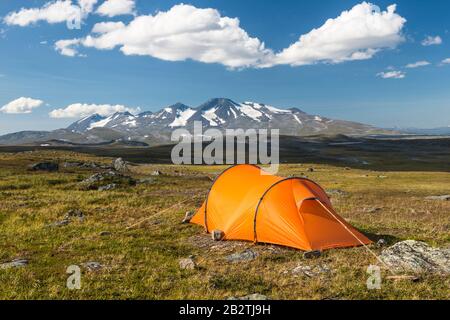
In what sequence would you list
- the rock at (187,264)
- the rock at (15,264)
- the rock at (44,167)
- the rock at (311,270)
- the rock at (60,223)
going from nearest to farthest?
the rock at (311,270)
the rock at (15,264)
the rock at (187,264)
the rock at (60,223)
the rock at (44,167)

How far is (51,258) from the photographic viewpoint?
15.4 metres

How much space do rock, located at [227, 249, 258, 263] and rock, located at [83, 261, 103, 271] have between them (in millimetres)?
4876

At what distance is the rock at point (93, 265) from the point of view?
14040 mm

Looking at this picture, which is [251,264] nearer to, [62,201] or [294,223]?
[294,223]

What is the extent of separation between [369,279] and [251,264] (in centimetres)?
425

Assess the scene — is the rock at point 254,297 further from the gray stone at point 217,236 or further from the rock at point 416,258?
the gray stone at point 217,236

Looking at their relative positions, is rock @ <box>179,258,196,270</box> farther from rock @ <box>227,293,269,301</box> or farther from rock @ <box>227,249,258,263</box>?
rock @ <box>227,293,269,301</box>

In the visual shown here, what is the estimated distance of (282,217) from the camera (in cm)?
1750

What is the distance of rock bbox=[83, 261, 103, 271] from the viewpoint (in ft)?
46.1

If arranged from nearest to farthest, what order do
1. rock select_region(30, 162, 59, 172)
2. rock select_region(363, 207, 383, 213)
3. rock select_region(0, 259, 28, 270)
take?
rock select_region(0, 259, 28, 270) → rock select_region(363, 207, 383, 213) → rock select_region(30, 162, 59, 172)

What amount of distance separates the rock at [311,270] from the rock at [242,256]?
7.08ft

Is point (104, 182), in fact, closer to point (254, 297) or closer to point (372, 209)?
point (372, 209)

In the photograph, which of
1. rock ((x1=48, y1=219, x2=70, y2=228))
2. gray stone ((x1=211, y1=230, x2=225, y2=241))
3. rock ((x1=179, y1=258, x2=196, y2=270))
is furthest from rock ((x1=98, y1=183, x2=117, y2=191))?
rock ((x1=179, y1=258, x2=196, y2=270))

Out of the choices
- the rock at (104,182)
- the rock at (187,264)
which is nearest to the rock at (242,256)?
the rock at (187,264)
